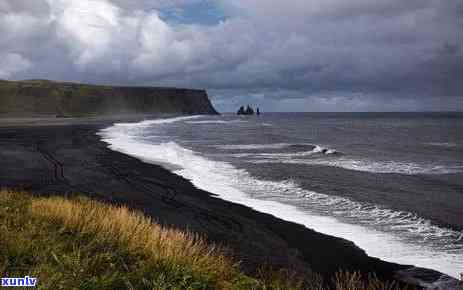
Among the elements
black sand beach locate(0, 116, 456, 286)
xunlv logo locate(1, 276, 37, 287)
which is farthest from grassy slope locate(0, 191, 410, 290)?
black sand beach locate(0, 116, 456, 286)

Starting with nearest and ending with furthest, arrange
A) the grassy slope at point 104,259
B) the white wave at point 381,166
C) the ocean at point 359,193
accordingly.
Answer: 1. the grassy slope at point 104,259
2. the ocean at point 359,193
3. the white wave at point 381,166

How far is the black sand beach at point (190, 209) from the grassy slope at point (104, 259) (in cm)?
251

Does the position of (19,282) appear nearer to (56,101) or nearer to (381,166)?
(381,166)

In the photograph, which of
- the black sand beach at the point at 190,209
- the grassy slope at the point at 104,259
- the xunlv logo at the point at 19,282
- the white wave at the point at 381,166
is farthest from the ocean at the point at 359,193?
the xunlv logo at the point at 19,282

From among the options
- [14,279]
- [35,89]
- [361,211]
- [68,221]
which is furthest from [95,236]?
[35,89]

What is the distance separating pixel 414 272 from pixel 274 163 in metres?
18.2

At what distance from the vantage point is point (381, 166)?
26781 mm

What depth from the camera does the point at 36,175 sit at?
1952 centimetres

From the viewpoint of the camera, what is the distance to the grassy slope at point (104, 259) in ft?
16.8

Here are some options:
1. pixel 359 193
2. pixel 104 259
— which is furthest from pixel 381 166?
pixel 104 259

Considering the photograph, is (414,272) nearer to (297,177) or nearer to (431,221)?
(431,221)

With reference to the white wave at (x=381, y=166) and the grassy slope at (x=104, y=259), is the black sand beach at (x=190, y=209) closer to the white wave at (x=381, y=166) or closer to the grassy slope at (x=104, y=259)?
the grassy slope at (x=104, y=259)

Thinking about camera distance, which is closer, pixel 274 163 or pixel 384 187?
pixel 384 187

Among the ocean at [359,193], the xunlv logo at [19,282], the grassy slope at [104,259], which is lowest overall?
the ocean at [359,193]
